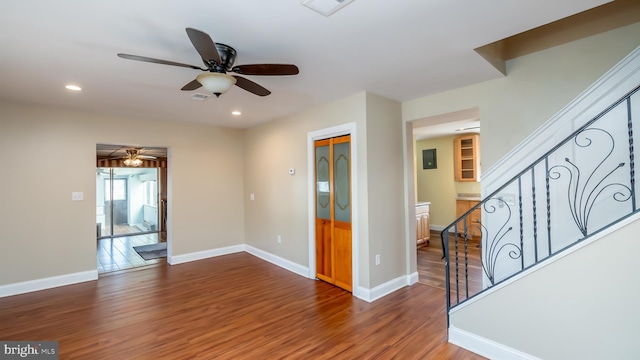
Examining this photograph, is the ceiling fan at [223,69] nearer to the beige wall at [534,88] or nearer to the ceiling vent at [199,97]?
the ceiling vent at [199,97]

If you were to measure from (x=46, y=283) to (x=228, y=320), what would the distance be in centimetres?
302

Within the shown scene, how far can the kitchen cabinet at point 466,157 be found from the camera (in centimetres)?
691

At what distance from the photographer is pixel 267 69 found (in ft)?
7.12

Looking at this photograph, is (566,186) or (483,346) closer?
(483,346)

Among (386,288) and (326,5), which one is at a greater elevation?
(326,5)

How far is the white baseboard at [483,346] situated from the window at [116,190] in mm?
9506

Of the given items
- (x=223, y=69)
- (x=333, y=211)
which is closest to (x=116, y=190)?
(x=333, y=211)

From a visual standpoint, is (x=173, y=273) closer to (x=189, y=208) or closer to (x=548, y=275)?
(x=189, y=208)

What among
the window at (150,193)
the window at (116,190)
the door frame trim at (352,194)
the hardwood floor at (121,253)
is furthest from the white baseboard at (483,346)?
the window at (116,190)

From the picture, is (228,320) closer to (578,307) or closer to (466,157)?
(578,307)

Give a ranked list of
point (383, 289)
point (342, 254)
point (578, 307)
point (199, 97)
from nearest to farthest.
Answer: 1. point (578, 307)
2. point (199, 97)
3. point (383, 289)
4. point (342, 254)

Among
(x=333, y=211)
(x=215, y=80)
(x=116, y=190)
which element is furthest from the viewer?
(x=116, y=190)

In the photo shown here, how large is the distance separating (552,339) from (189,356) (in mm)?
2818

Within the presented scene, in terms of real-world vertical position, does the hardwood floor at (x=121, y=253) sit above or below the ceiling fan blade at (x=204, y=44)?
below
